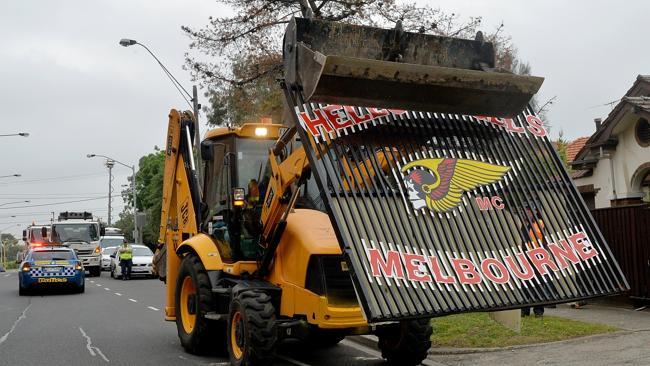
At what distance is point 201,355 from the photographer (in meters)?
9.36

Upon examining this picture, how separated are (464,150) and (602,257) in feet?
5.47

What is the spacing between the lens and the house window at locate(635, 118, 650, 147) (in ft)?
55.7

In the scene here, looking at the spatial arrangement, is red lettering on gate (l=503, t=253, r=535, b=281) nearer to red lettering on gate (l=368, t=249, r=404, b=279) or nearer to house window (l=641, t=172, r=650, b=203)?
red lettering on gate (l=368, t=249, r=404, b=279)

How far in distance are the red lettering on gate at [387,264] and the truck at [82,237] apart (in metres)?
28.8

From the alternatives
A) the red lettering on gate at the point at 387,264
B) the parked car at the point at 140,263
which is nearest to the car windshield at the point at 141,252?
the parked car at the point at 140,263

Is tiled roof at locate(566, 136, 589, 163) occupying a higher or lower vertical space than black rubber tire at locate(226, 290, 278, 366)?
higher

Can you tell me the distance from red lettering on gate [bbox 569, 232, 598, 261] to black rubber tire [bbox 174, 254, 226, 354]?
4521mm

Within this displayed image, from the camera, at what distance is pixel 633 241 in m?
12.3

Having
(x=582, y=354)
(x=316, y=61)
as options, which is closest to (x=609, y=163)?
(x=582, y=354)

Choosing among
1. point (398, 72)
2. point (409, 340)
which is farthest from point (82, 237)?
point (398, 72)

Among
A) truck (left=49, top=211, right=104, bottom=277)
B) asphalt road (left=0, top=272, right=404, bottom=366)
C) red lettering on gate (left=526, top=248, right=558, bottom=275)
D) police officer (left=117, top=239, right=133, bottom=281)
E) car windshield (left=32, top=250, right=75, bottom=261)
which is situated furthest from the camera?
truck (left=49, top=211, right=104, bottom=277)

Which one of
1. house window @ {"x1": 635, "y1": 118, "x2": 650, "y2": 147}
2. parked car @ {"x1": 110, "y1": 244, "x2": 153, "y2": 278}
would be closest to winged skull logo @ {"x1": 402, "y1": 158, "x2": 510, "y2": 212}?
house window @ {"x1": 635, "y1": 118, "x2": 650, "y2": 147}

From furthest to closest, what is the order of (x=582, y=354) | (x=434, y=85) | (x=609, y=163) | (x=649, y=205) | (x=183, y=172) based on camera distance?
(x=609, y=163)
(x=649, y=205)
(x=183, y=172)
(x=582, y=354)
(x=434, y=85)

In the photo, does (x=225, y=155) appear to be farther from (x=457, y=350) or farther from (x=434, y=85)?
(x=457, y=350)
